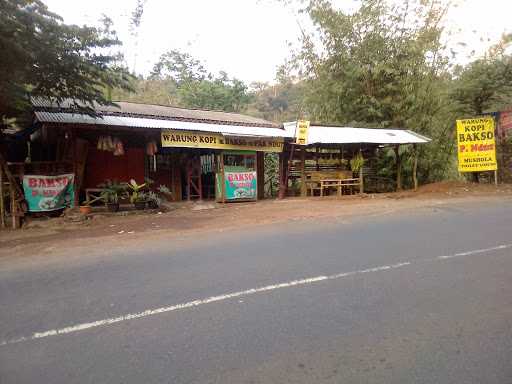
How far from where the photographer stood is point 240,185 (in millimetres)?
13867

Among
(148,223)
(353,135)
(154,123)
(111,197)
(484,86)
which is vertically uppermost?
(484,86)

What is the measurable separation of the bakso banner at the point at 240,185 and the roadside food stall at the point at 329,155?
151 centimetres

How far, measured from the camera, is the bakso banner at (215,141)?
1191 cm

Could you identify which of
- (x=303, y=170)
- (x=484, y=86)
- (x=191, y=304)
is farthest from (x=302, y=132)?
(x=191, y=304)

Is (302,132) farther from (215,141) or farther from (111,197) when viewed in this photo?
(111,197)

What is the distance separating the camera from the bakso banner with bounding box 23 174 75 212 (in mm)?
9766

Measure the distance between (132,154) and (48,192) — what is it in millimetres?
3775

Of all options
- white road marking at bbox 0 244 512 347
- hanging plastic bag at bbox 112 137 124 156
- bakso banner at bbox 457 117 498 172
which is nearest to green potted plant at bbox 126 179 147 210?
hanging plastic bag at bbox 112 137 124 156

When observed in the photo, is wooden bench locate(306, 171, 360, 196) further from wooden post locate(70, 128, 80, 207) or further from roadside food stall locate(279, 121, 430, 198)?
wooden post locate(70, 128, 80, 207)

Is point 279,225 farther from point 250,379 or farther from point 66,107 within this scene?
point 66,107

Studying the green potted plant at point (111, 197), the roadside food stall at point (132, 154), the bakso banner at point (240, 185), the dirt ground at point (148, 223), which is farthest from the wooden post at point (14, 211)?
the bakso banner at point (240, 185)

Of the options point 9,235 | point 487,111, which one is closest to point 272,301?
point 9,235

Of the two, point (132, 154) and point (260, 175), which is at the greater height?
point (132, 154)

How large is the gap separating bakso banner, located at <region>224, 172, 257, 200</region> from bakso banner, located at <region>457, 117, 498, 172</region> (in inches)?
333
